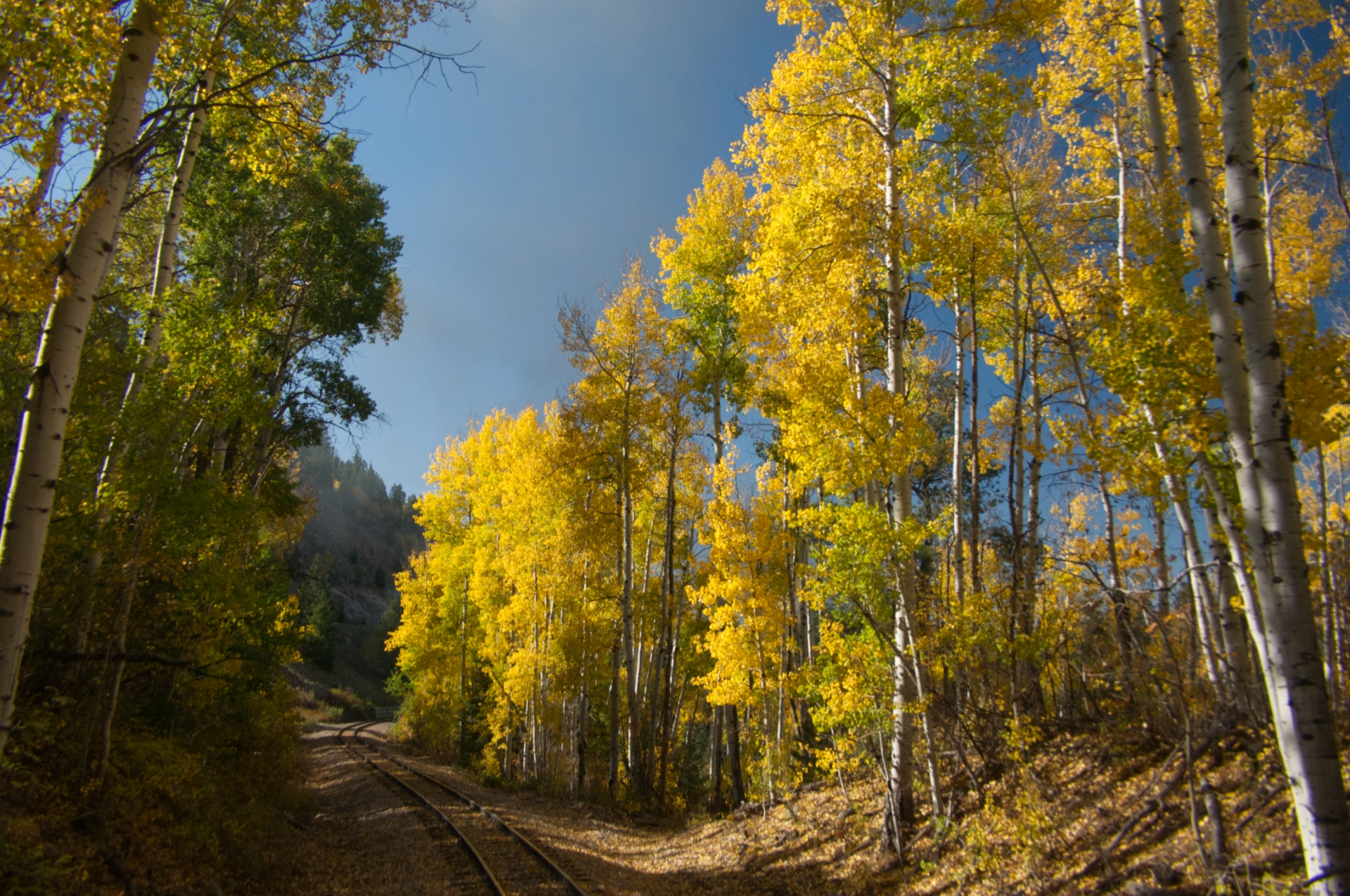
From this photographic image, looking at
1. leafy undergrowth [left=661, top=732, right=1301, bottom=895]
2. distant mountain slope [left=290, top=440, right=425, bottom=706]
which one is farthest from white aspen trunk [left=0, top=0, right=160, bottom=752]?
leafy undergrowth [left=661, top=732, right=1301, bottom=895]

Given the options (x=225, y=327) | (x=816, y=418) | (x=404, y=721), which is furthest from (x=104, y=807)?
(x=404, y=721)

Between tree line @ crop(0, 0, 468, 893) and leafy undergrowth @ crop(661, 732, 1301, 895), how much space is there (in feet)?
22.0

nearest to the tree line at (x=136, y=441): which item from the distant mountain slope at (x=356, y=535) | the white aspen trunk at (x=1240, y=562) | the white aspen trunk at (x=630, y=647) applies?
the white aspen trunk at (x=630, y=647)

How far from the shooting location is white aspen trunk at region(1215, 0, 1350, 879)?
10.5 ft

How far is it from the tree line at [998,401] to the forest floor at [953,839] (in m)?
0.38

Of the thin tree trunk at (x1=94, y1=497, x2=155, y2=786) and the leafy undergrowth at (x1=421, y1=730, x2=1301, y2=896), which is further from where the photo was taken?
the thin tree trunk at (x1=94, y1=497, x2=155, y2=786)

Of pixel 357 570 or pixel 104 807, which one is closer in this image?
pixel 104 807

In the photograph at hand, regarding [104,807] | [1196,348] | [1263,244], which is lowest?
[104,807]

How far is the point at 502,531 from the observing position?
17406mm

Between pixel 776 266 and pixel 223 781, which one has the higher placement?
pixel 776 266

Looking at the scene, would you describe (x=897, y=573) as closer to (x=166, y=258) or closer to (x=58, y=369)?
(x=58, y=369)

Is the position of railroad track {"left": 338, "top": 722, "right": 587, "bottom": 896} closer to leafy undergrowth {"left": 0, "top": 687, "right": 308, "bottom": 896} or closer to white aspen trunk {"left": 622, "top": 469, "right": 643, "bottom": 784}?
leafy undergrowth {"left": 0, "top": 687, "right": 308, "bottom": 896}

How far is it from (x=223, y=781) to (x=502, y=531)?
926cm

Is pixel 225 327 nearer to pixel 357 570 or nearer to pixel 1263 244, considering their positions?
pixel 1263 244
